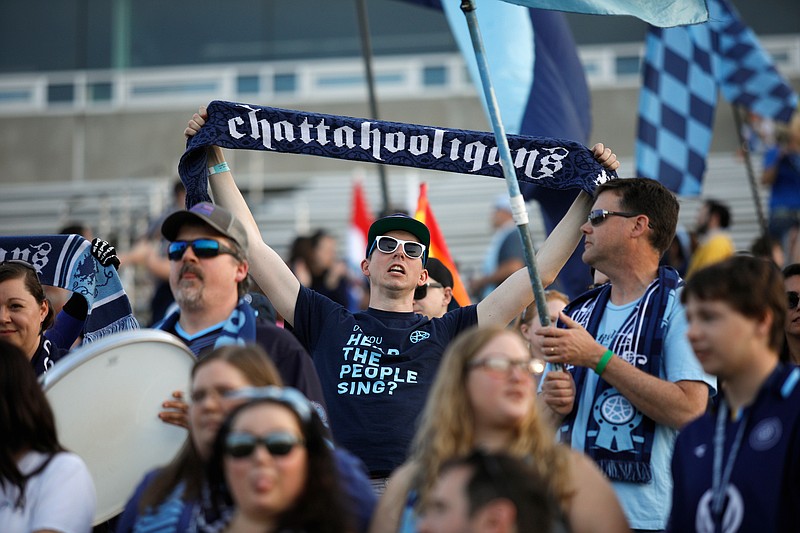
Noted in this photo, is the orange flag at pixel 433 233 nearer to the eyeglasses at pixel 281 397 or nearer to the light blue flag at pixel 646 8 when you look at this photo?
the light blue flag at pixel 646 8

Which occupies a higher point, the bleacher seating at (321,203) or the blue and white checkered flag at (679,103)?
the bleacher seating at (321,203)

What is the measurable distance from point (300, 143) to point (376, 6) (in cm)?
1953

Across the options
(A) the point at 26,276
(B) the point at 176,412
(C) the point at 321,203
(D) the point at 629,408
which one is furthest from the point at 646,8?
(C) the point at 321,203

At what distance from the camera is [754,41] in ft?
37.8

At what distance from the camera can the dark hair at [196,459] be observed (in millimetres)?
3844

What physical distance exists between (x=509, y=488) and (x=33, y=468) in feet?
5.50

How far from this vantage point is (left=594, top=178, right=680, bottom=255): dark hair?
5.22 metres

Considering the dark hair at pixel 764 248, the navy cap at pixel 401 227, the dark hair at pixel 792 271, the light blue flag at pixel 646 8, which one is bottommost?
the dark hair at pixel 792 271

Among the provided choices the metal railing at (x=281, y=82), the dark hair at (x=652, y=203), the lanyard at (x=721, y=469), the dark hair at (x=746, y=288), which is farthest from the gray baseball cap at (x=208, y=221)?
the metal railing at (x=281, y=82)

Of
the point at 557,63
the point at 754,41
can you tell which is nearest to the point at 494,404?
the point at 557,63

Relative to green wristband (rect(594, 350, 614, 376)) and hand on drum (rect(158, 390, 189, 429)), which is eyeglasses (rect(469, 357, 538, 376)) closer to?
green wristband (rect(594, 350, 614, 376))

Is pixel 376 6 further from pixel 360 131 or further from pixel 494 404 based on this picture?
pixel 494 404

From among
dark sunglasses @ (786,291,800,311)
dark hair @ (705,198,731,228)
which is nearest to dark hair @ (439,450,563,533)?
dark sunglasses @ (786,291,800,311)

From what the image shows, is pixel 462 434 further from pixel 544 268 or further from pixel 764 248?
pixel 764 248
